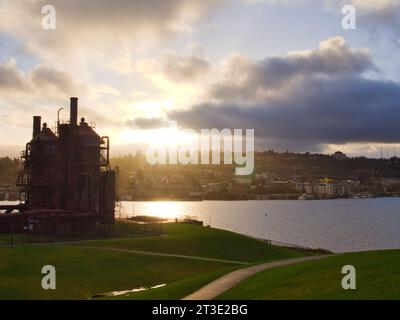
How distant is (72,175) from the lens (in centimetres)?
7619

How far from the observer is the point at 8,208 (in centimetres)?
7925

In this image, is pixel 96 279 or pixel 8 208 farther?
pixel 8 208

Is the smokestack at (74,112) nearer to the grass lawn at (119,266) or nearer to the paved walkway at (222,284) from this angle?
the grass lawn at (119,266)

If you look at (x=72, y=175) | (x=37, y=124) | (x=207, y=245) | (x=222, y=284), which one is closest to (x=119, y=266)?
(x=207, y=245)

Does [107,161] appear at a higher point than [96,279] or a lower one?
higher

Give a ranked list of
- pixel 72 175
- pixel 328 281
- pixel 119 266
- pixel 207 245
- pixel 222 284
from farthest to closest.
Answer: pixel 72 175, pixel 207 245, pixel 119 266, pixel 222 284, pixel 328 281

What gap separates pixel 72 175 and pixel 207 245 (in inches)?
1055

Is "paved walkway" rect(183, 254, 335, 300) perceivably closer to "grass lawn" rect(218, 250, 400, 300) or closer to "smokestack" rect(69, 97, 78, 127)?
"grass lawn" rect(218, 250, 400, 300)

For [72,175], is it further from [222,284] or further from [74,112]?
[222,284]

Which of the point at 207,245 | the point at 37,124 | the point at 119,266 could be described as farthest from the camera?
the point at 37,124

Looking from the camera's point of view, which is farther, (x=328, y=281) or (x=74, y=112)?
(x=74, y=112)
